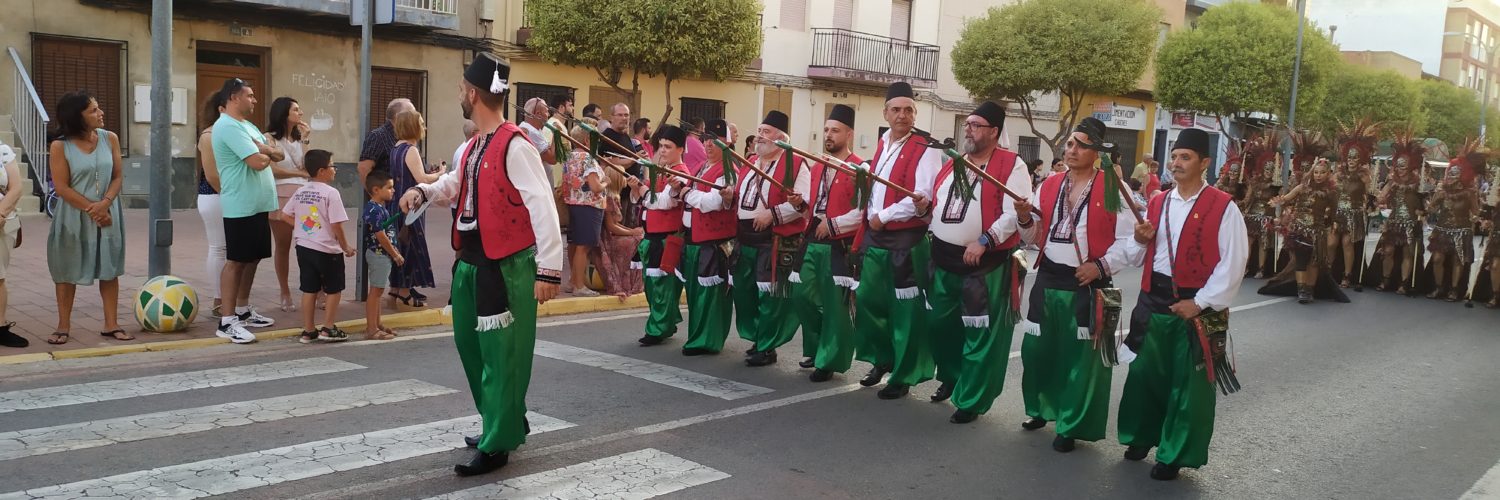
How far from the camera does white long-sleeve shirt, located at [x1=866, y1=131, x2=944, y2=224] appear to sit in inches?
275

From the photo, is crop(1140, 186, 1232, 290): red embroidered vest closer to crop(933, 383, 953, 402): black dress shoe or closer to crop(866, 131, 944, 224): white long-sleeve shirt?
crop(866, 131, 944, 224): white long-sleeve shirt

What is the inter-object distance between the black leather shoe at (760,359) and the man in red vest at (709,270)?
0.38 meters

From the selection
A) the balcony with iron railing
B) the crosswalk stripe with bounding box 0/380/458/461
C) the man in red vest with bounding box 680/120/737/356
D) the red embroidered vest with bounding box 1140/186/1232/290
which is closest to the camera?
the crosswalk stripe with bounding box 0/380/458/461

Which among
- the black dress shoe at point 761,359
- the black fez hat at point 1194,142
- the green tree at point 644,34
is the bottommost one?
the black dress shoe at point 761,359

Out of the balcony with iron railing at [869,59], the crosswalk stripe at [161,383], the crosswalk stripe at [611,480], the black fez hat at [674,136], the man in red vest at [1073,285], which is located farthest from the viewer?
the balcony with iron railing at [869,59]

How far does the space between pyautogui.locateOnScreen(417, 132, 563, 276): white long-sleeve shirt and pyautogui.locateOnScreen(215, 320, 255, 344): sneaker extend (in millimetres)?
3808

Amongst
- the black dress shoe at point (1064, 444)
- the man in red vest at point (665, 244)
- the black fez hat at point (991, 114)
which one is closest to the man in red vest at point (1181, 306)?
the black dress shoe at point (1064, 444)

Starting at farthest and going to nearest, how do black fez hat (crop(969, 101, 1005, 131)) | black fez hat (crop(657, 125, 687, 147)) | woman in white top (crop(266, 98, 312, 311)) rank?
1. woman in white top (crop(266, 98, 312, 311))
2. black fez hat (crop(657, 125, 687, 147))
3. black fez hat (crop(969, 101, 1005, 131))

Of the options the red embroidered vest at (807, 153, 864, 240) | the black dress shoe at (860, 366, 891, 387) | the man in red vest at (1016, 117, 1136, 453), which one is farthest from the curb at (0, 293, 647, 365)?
the man in red vest at (1016, 117, 1136, 453)

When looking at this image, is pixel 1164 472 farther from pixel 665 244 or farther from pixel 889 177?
pixel 665 244

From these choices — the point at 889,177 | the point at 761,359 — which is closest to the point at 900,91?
the point at 889,177

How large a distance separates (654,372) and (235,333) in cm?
298

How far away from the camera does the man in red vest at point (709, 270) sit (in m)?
8.38

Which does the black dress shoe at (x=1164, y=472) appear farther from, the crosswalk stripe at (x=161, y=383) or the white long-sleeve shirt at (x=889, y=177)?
the crosswalk stripe at (x=161, y=383)
